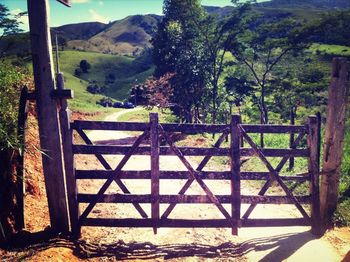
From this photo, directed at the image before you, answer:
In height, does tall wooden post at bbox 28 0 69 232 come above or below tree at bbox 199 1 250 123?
below

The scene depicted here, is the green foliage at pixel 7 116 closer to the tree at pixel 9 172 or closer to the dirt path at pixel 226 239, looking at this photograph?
the tree at pixel 9 172

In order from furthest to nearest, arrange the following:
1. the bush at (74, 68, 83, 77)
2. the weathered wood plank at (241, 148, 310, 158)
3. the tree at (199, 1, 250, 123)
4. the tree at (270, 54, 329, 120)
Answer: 1. the bush at (74, 68, 83, 77)
2. the tree at (270, 54, 329, 120)
3. the tree at (199, 1, 250, 123)
4. the weathered wood plank at (241, 148, 310, 158)

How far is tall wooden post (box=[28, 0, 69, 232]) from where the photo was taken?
6.17 m

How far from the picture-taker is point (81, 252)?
20.7 feet

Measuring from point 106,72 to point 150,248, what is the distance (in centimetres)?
11120

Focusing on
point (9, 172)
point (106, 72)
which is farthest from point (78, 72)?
point (9, 172)

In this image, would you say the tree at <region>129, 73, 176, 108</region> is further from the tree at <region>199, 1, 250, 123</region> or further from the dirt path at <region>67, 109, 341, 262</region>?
the dirt path at <region>67, 109, 341, 262</region>

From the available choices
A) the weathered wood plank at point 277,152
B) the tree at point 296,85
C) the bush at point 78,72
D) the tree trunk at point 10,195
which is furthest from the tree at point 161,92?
the bush at point 78,72

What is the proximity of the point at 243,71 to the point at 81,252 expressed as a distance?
34.9 metres

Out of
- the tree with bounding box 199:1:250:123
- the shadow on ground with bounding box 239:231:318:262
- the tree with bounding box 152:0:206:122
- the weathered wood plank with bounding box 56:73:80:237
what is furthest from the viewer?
the tree with bounding box 199:1:250:123

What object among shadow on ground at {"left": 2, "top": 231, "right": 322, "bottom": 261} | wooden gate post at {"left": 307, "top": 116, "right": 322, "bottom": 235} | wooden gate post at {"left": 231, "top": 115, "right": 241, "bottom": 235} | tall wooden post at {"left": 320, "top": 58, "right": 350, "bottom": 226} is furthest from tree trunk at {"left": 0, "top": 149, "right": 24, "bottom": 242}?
tall wooden post at {"left": 320, "top": 58, "right": 350, "bottom": 226}

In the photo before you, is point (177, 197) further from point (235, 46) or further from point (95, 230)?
point (235, 46)

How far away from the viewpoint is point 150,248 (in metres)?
6.68

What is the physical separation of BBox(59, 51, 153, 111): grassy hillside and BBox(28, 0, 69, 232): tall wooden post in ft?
251
